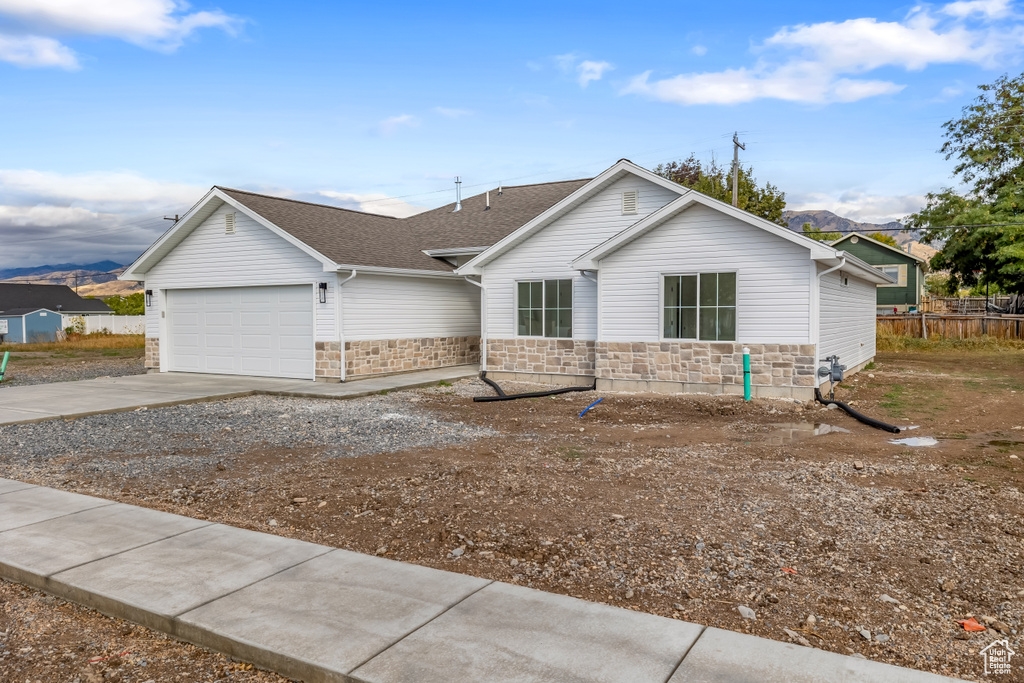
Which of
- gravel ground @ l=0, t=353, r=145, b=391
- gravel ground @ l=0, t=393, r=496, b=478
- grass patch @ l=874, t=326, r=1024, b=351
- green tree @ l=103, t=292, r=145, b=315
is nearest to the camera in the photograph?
gravel ground @ l=0, t=393, r=496, b=478

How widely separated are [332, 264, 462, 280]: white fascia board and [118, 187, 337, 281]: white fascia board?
1.23ft

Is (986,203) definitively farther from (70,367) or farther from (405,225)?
(70,367)

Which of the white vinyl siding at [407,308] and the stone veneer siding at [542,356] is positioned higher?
the white vinyl siding at [407,308]

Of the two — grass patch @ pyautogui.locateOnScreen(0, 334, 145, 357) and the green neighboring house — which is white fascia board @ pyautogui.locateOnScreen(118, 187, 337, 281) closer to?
grass patch @ pyautogui.locateOnScreen(0, 334, 145, 357)

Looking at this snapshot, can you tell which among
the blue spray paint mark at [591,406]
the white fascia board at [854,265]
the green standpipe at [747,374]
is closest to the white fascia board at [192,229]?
the blue spray paint mark at [591,406]

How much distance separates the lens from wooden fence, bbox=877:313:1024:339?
25797 millimetres

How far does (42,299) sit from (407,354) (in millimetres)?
59378

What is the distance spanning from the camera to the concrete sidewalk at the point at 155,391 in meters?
11.9

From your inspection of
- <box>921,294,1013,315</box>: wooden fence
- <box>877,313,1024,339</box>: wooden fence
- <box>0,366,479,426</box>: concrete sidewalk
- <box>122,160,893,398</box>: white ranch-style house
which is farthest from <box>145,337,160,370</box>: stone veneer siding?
<box>921,294,1013,315</box>: wooden fence

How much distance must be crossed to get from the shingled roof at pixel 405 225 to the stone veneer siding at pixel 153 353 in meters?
5.13

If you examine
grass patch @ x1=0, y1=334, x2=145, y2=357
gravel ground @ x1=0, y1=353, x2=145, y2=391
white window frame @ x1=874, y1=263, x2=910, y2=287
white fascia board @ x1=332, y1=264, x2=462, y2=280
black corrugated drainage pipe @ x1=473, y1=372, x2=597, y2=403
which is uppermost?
white window frame @ x1=874, y1=263, x2=910, y2=287

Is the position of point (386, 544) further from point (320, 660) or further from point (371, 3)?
point (371, 3)

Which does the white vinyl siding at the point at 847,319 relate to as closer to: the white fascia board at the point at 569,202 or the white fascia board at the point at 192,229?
the white fascia board at the point at 569,202

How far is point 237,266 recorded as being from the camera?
16797 millimetres
